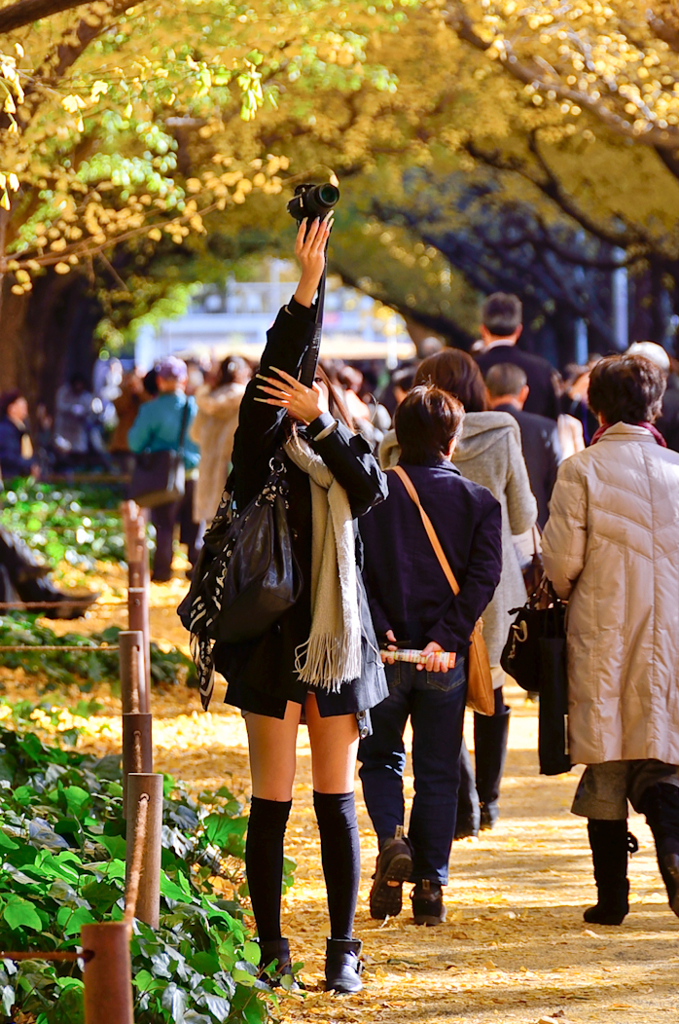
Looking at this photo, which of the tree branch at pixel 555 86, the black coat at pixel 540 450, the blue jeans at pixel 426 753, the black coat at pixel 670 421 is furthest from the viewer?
the tree branch at pixel 555 86

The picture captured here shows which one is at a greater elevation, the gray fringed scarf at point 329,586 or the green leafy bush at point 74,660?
the gray fringed scarf at point 329,586

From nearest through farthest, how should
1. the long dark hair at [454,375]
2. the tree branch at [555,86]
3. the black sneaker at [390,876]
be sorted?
the black sneaker at [390,876] < the long dark hair at [454,375] < the tree branch at [555,86]

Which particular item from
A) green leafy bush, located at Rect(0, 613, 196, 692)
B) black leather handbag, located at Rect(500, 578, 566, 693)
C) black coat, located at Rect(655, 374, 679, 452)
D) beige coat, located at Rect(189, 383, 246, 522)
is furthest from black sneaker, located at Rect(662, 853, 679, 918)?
beige coat, located at Rect(189, 383, 246, 522)

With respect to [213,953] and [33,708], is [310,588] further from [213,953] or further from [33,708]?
[33,708]

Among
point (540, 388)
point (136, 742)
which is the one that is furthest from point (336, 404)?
point (540, 388)

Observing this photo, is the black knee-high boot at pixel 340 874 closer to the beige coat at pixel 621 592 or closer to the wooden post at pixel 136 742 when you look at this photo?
the wooden post at pixel 136 742

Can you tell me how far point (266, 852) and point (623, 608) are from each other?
155 centimetres

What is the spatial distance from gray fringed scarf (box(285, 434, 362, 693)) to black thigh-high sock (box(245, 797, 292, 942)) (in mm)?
446

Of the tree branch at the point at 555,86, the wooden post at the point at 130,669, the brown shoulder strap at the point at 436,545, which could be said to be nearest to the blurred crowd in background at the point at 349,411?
the brown shoulder strap at the point at 436,545

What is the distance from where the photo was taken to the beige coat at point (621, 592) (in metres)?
5.02

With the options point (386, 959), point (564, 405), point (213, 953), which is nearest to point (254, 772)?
point (213, 953)

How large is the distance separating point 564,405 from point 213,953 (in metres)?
7.68

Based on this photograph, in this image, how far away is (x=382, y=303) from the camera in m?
39.5

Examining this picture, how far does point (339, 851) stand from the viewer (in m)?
4.29
